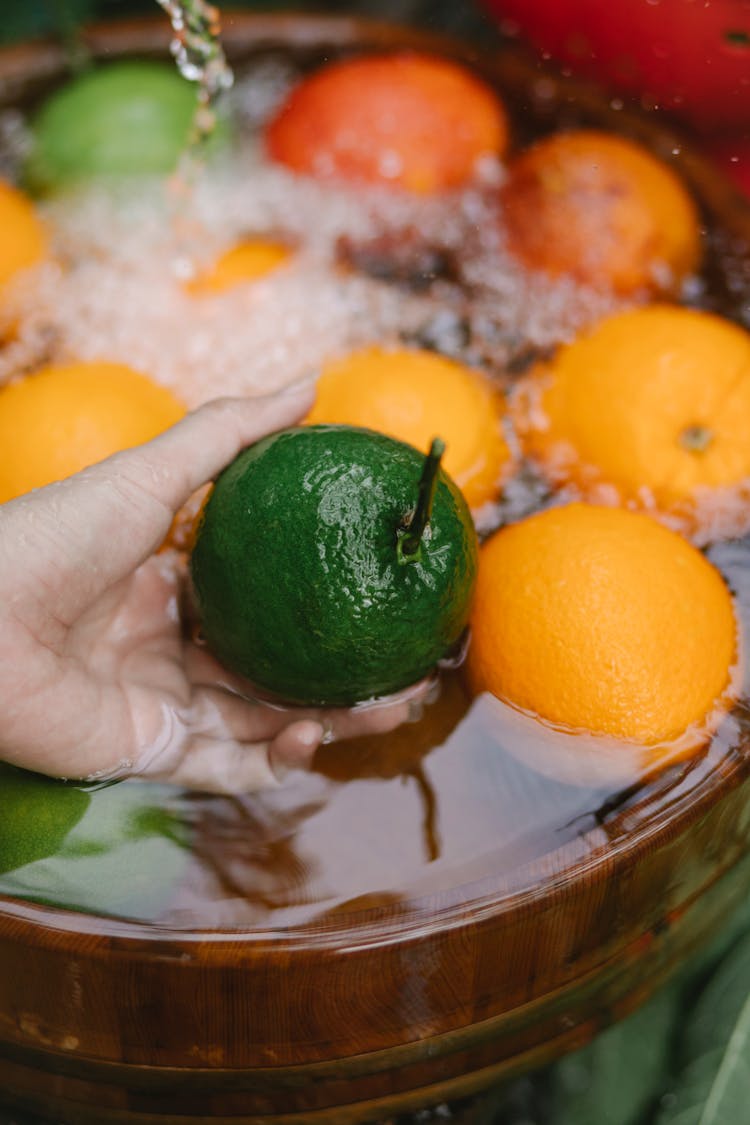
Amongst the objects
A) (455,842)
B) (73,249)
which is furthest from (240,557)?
(73,249)

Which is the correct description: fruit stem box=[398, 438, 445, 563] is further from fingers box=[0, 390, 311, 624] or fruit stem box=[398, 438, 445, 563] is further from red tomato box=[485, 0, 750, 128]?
red tomato box=[485, 0, 750, 128]

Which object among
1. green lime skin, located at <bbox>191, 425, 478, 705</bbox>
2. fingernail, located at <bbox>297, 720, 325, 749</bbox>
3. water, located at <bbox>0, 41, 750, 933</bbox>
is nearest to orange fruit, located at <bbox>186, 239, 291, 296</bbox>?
water, located at <bbox>0, 41, 750, 933</bbox>

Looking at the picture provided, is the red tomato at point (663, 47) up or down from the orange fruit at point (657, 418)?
up

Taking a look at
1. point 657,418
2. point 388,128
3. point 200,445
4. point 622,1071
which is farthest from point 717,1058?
point 388,128

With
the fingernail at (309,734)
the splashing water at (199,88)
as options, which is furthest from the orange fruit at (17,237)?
the fingernail at (309,734)

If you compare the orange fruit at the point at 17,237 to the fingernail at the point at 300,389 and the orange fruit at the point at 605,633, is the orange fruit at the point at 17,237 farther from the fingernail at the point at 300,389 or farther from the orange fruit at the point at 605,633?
the orange fruit at the point at 605,633

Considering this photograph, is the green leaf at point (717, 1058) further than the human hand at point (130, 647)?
Yes
